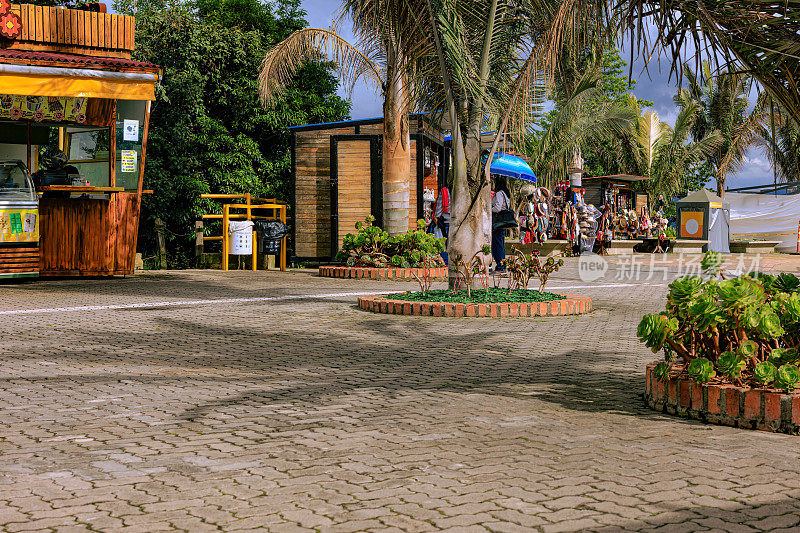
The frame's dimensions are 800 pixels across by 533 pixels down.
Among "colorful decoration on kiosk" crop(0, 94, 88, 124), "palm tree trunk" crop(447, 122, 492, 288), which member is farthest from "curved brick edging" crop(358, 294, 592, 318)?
"colorful decoration on kiosk" crop(0, 94, 88, 124)

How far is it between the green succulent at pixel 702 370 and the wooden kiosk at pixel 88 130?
36.8 feet

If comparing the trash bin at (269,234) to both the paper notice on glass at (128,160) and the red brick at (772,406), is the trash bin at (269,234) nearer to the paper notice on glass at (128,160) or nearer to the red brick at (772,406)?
the paper notice on glass at (128,160)

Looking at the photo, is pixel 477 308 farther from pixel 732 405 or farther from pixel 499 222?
pixel 499 222

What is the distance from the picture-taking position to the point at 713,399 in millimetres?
4789

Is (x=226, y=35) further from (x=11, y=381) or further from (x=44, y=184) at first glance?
(x=11, y=381)

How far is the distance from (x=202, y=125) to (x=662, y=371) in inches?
864

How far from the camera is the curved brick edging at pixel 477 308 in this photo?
412 inches

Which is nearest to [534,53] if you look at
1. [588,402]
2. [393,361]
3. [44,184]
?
[393,361]

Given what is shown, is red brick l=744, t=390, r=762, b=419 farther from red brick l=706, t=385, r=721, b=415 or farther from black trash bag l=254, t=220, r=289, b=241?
black trash bag l=254, t=220, r=289, b=241

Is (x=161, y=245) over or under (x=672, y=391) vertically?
over

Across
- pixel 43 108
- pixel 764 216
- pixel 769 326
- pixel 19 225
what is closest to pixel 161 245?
pixel 43 108

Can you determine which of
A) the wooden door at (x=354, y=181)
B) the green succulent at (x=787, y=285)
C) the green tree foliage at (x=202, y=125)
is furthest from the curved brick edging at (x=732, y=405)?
the green tree foliage at (x=202, y=125)

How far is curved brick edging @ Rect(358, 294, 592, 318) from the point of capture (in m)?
10.5

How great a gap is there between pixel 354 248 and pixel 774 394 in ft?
42.4
